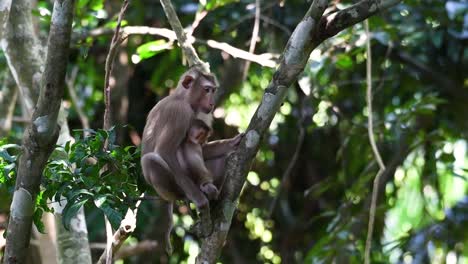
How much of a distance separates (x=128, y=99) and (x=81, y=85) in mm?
711

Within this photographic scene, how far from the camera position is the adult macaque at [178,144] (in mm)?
4647

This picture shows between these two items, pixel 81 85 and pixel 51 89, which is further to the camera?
pixel 81 85

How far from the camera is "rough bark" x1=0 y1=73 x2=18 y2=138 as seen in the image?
691cm

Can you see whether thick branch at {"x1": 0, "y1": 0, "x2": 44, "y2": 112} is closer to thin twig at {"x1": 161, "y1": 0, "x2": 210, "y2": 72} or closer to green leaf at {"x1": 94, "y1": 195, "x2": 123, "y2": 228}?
thin twig at {"x1": 161, "y1": 0, "x2": 210, "y2": 72}

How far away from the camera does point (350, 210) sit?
24.6 feet

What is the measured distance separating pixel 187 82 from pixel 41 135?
1.73m

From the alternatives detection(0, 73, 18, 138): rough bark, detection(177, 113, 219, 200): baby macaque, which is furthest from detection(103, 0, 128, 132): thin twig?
detection(0, 73, 18, 138): rough bark

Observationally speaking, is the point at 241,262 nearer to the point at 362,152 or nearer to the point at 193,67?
the point at 362,152

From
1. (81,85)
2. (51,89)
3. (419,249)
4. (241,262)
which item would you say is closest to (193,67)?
(51,89)

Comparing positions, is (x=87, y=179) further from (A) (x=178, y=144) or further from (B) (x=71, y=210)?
(A) (x=178, y=144)

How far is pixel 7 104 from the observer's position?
23.5ft

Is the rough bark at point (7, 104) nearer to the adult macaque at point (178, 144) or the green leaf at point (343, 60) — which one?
the adult macaque at point (178, 144)

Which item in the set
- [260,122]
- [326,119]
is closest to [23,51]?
[260,122]

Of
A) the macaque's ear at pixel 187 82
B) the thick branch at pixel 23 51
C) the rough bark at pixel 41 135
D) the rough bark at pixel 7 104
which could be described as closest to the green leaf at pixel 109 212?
the rough bark at pixel 41 135
